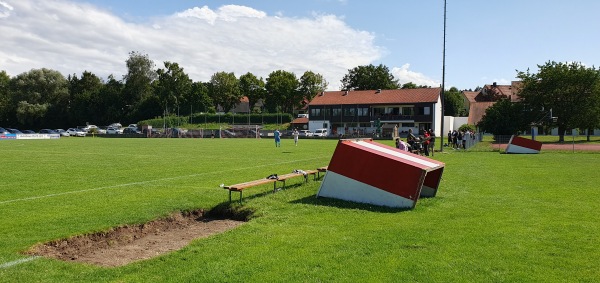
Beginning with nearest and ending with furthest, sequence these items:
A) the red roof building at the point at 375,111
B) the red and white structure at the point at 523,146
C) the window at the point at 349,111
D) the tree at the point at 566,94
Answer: the red and white structure at the point at 523,146 < the tree at the point at 566,94 < the red roof building at the point at 375,111 < the window at the point at 349,111

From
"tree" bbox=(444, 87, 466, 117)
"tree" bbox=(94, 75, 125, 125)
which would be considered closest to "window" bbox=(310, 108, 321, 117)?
"tree" bbox=(444, 87, 466, 117)

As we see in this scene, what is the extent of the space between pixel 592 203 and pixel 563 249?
5001mm

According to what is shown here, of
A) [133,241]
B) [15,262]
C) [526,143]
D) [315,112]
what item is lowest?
[133,241]

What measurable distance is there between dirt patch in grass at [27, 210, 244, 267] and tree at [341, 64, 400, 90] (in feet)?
348

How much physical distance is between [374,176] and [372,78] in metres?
105

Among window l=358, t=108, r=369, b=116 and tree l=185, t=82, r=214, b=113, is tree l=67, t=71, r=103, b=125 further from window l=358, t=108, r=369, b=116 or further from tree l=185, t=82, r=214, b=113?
window l=358, t=108, r=369, b=116

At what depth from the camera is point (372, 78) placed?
11375cm

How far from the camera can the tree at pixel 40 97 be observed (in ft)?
340

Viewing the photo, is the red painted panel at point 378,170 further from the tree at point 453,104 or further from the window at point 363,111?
the tree at point 453,104

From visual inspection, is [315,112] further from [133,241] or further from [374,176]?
[133,241]

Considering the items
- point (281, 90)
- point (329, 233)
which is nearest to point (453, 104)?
point (281, 90)

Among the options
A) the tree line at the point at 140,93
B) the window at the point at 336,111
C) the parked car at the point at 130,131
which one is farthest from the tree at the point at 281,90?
the parked car at the point at 130,131

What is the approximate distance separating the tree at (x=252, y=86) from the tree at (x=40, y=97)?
41.5m

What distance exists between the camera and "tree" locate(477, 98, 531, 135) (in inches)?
Answer: 2119
